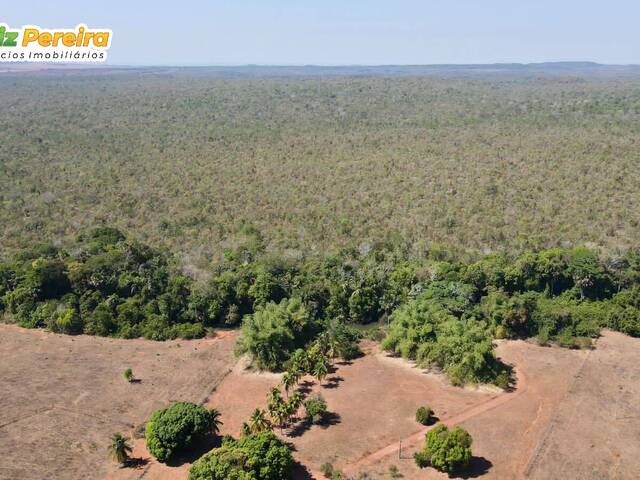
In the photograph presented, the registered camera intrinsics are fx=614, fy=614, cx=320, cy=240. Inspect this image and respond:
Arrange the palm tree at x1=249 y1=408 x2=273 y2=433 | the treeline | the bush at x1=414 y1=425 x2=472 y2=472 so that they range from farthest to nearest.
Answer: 1. the treeline
2. the palm tree at x1=249 y1=408 x2=273 y2=433
3. the bush at x1=414 y1=425 x2=472 y2=472

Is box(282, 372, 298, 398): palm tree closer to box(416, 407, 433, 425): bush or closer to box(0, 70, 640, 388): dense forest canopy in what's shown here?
box(0, 70, 640, 388): dense forest canopy

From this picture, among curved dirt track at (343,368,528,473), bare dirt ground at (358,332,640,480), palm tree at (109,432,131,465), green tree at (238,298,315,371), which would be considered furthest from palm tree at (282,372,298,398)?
palm tree at (109,432,131,465)

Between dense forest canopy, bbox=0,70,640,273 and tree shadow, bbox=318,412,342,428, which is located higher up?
dense forest canopy, bbox=0,70,640,273

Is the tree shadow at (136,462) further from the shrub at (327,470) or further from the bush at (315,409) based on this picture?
the shrub at (327,470)

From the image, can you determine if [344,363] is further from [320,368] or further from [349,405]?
[349,405]

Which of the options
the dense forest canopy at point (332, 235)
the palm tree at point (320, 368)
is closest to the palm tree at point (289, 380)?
the palm tree at point (320, 368)

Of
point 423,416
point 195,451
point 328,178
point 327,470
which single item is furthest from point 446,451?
point 328,178

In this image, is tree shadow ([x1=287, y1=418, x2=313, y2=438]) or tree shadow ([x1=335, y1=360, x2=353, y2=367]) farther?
tree shadow ([x1=335, y1=360, x2=353, y2=367])
